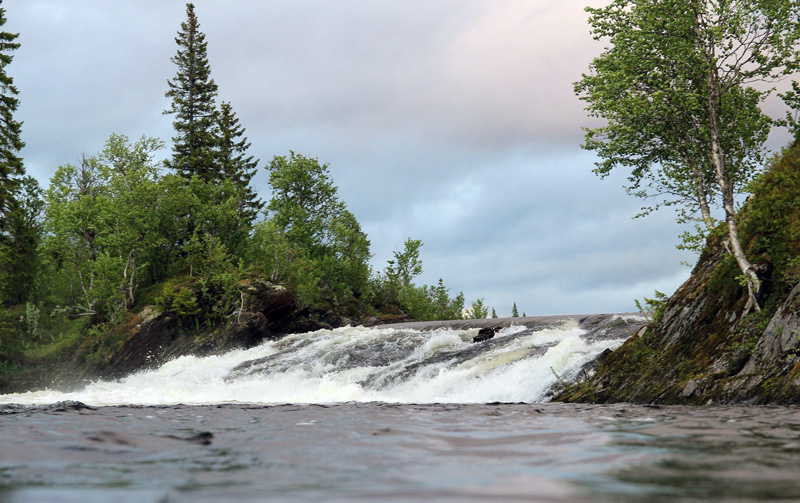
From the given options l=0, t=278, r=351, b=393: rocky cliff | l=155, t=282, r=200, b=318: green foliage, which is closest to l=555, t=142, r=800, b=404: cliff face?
l=0, t=278, r=351, b=393: rocky cliff

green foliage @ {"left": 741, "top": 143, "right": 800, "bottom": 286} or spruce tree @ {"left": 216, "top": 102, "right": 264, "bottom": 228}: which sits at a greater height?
spruce tree @ {"left": 216, "top": 102, "right": 264, "bottom": 228}

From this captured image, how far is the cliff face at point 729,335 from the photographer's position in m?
11.1

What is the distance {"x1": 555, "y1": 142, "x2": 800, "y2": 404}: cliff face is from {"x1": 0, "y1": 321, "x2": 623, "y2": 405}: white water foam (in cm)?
198

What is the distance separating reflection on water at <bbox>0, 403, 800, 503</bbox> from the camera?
11.0 ft

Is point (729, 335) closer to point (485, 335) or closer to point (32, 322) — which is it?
point (485, 335)

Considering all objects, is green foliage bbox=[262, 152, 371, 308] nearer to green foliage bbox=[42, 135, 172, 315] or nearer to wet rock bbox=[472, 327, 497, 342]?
green foliage bbox=[42, 135, 172, 315]

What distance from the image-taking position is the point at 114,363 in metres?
38.1

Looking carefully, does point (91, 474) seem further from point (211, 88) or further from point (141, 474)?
point (211, 88)

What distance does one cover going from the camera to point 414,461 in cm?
459

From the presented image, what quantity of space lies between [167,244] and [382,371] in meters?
33.7

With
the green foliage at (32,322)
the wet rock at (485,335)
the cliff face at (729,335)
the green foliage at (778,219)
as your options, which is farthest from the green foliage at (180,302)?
the green foliage at (778,219)

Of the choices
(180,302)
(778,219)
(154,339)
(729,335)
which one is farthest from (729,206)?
(154,339)

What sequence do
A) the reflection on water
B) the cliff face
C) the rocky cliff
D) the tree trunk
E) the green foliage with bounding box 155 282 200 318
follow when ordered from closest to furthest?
the reflection on water → the cliff face → the tree trunk → the rocky cliff → the green foliage with bounding box 155 282 200 318

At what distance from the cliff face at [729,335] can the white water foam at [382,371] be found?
198cm
